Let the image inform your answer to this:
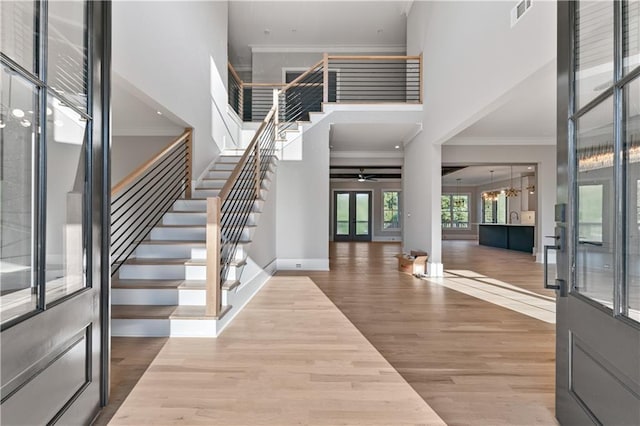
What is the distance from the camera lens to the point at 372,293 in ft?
14.8

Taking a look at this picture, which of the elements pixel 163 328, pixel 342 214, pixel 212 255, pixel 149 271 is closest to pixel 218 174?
pixel 149 271

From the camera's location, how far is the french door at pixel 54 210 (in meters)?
1.19

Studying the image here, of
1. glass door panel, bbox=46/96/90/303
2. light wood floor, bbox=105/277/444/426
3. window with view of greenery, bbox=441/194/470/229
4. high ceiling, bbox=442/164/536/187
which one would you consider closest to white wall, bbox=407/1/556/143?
light wood floor, bbox=105/277/444/426

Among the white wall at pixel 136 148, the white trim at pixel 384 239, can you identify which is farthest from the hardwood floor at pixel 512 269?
the white wall at pixel 136 148

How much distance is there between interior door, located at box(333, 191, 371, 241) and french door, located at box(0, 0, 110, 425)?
42.3 ft

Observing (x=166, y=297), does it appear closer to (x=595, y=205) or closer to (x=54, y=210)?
(x=54, y=210)

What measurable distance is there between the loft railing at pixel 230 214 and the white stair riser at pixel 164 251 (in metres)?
0.50

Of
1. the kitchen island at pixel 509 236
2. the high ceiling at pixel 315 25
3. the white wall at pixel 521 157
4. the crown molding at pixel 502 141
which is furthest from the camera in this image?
the kitchen island at pixel 509 236

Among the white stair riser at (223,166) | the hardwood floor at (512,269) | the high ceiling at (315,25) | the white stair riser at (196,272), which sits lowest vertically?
the hardwood floor at (512,269)

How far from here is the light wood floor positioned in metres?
1.78

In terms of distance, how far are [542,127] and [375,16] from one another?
4460 mm

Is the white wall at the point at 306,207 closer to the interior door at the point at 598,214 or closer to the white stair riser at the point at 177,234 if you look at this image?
the white stair riser at the point at 177,234

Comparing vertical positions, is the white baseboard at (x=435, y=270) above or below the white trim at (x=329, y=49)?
below

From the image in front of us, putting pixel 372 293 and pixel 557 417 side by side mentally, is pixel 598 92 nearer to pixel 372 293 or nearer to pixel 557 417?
pixel 557 417
